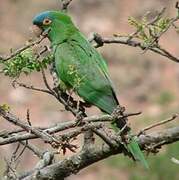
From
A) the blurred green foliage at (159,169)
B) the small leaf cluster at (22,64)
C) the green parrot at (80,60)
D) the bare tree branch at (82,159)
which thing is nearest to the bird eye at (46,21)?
the green parrot at (80,60)

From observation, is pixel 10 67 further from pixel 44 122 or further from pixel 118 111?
pixel 44 122

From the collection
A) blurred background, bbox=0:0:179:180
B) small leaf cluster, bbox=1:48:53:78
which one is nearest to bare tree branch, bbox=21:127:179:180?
small leaf cluster, bbox=1:48:53:78

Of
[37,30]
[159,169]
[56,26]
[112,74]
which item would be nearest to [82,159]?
[37,30]

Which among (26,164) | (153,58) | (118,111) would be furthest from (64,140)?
(153,58)

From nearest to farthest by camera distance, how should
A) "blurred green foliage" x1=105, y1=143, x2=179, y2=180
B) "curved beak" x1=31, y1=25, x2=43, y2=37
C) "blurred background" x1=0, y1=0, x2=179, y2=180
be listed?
"curved beak" x1=31, y1=25, x2=43, y2=37 → "blurred green foliage" x1=105, y1=143, x2=179, y2=180 → "blurred background" x1=0, y1=0, x2=179, y2=180

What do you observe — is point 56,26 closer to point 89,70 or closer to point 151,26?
point 89,70

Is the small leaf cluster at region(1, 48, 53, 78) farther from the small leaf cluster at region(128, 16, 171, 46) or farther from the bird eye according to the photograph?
the bird eye

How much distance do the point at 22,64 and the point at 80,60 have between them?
3.23 feet

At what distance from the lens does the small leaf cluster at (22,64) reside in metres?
3.06

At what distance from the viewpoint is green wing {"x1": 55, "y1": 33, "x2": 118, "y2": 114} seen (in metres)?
3.93

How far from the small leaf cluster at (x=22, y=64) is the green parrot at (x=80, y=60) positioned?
60 centimetres

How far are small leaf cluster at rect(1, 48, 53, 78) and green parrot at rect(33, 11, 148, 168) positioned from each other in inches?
23.6

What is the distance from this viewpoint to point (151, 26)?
3.59m

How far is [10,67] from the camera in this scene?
3.06 m
